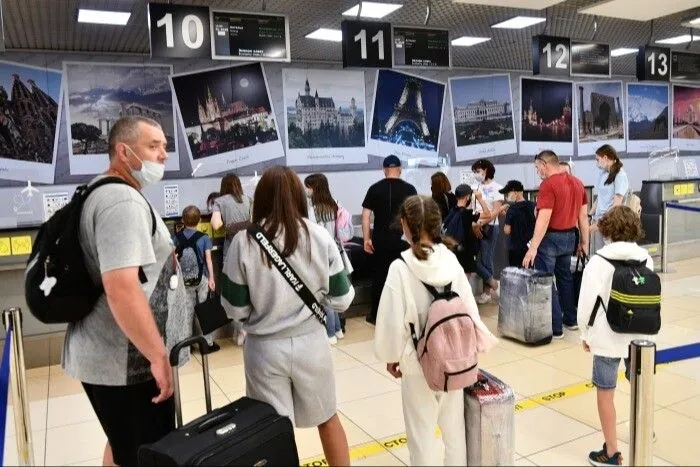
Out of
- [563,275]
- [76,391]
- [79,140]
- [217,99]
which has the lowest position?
[76,391]

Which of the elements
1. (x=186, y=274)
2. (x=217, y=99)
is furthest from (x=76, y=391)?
(x=217, y=99)

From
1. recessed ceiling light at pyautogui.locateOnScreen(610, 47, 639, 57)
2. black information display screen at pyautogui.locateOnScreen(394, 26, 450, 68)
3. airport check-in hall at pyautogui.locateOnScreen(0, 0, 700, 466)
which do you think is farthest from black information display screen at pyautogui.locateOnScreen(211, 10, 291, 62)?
recessed ceiling light at pyautogui.locateOnScreen(610, 47, 639, 57)

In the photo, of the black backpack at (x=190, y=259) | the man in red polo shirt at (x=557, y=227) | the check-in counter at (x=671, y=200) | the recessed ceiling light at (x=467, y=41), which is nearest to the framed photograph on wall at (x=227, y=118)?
the recessed ceiling light at (x=467, y=41)

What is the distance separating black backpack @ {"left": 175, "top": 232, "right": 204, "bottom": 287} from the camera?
193 inches

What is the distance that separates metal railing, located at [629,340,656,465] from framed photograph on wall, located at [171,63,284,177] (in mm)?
7644

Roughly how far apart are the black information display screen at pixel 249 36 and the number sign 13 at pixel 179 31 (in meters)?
0.09

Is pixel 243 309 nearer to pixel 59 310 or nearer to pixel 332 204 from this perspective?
pixel 59 310

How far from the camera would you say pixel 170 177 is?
347 inches

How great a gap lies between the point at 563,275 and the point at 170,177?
234 inches

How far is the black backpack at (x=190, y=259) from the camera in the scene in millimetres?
4906

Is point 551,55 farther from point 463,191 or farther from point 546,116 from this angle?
point 546,116

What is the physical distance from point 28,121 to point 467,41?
632cm

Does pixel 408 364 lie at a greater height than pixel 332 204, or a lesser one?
lesser

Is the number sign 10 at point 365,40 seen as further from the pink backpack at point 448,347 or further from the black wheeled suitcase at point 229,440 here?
the black wheeled suitcase at point 229,440
